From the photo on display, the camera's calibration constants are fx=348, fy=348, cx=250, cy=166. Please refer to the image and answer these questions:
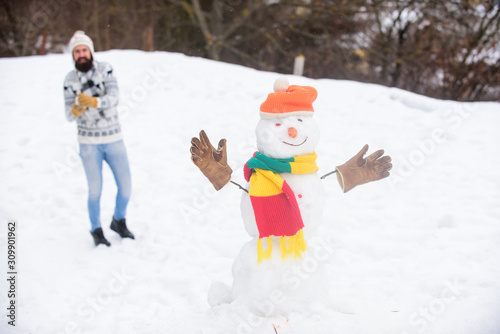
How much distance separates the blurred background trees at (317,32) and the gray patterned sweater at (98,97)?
6.99 m

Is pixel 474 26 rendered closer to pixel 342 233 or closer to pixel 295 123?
pixel 342 233

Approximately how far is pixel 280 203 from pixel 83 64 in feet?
6.93

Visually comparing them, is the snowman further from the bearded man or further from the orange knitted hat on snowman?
the bearded man

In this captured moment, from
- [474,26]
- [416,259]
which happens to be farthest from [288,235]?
[474,26]

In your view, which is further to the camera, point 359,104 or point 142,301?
point 359,104

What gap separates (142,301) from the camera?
8.03ft

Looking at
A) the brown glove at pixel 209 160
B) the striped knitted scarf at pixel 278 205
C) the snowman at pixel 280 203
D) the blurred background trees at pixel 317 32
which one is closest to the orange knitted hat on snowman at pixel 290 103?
the snowman at pixel 280 203

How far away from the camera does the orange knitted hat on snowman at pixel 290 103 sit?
192 centimetres

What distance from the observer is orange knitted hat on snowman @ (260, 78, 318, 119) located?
192 cm

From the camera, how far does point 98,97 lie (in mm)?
2867

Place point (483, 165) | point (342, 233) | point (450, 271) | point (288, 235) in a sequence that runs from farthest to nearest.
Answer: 1. point (483, 165)
2. point (342, 233)
3. point (450, 271)
4. point (288, 235)

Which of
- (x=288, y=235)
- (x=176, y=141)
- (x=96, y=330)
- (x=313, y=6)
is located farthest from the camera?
(x=313, y=6)

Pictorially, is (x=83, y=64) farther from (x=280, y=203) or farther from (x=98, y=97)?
(x=280, y=203)

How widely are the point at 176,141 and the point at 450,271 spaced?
3653mm
